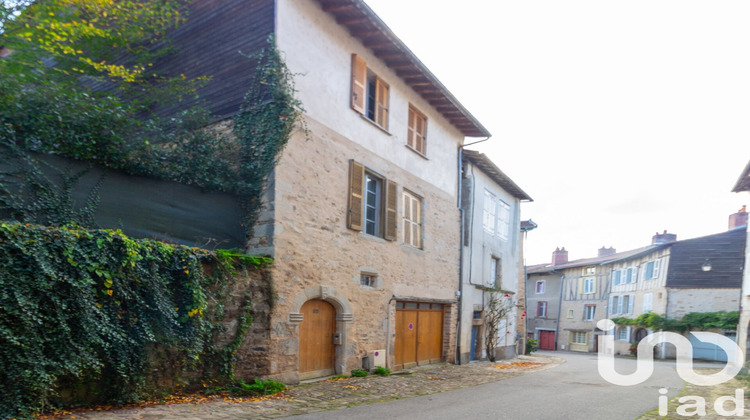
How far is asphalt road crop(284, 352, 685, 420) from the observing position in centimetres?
677

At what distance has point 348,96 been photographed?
34.6 ft

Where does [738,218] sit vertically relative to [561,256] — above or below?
above

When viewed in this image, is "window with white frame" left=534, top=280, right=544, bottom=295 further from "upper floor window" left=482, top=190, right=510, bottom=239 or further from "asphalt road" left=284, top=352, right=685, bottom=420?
"asphalt road" left=284, top=352, right=685, bottom=420

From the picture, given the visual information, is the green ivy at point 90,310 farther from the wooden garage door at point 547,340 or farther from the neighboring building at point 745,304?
the wooden garage door at point 547,340

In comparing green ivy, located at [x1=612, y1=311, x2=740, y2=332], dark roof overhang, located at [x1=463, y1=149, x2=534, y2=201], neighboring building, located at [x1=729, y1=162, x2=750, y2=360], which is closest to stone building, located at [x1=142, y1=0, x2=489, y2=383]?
dark roof overhang, located at [x1=463, y1=149, x2=534, y2=201]

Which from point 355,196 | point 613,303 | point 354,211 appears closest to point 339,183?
point 355,196

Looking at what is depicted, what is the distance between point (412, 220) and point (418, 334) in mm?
→ 2739

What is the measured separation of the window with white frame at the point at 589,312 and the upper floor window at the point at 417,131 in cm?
2550

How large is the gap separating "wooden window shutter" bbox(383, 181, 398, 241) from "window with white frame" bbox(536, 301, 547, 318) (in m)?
29.8

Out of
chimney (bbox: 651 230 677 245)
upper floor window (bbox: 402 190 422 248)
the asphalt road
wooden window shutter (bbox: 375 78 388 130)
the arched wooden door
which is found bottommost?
the asphalt road

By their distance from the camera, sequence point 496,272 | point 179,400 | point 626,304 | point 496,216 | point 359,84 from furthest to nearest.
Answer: point 626,304, point 496,272, point 496,216, point 359,84, point 179,400

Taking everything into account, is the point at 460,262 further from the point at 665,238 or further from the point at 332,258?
Result: the point at 665,238

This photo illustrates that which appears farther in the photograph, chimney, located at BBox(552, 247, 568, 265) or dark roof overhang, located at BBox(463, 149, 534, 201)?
chimney, located at BBox(552, 247, 568, 265)

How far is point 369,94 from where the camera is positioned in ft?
38.4
